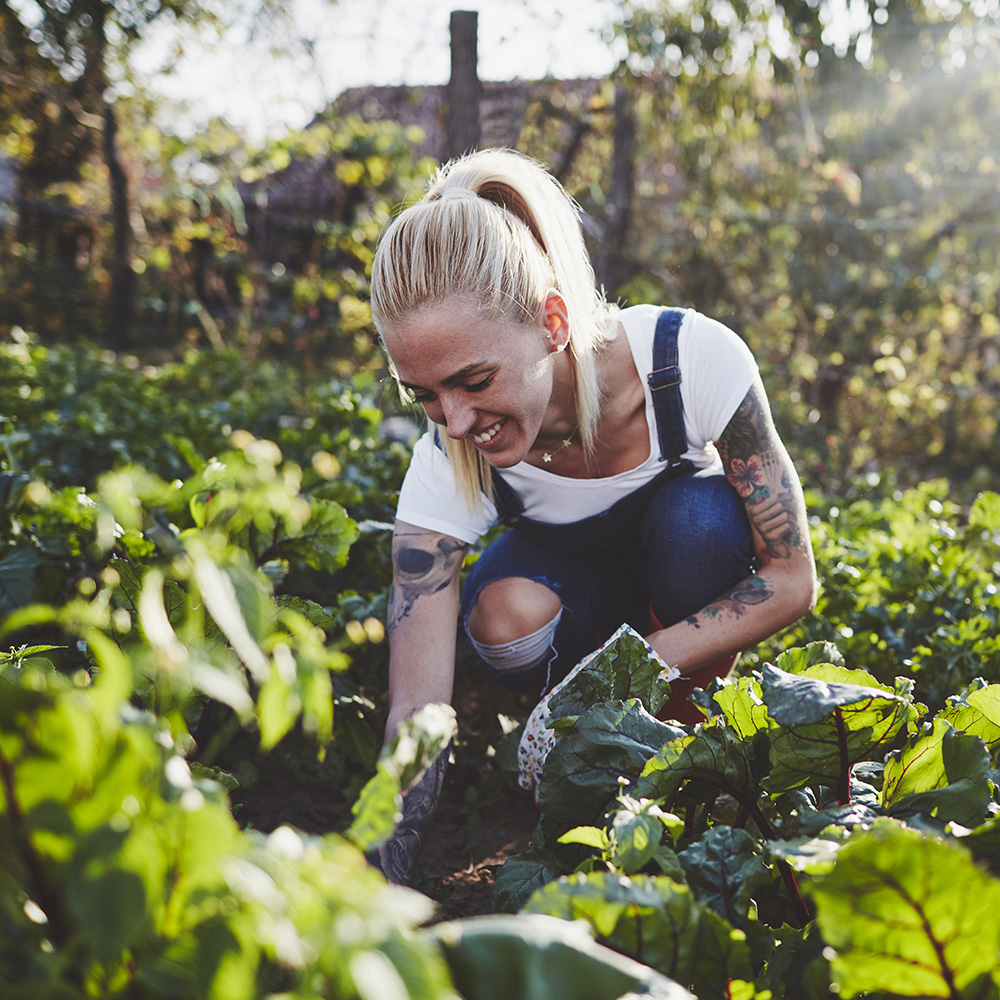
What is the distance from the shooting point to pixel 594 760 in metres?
1.27

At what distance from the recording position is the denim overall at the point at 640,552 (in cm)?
213

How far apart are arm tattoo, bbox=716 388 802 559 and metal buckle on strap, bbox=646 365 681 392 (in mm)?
165

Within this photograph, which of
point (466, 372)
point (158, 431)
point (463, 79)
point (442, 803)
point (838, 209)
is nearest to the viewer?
point (466, 372)

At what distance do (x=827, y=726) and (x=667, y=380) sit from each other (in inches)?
43.3

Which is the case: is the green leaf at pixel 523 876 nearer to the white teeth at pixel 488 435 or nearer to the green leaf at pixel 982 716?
the green leaf at pixel 982 716

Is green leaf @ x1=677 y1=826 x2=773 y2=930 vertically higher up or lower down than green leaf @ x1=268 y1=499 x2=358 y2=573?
lower down

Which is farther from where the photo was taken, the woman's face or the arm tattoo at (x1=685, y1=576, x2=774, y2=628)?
the arm tattoo at (x1=685, y1=576, x2=774, y2=628)

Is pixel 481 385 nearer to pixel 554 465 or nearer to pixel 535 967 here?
pixel 554 465

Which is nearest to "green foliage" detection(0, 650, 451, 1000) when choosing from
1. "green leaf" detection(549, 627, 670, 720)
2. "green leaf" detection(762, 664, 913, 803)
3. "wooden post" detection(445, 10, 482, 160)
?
"green leaf" detection(762, 664, 913, 803)

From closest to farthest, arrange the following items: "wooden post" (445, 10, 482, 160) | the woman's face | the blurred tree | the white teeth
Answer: the woman's face → the white teeth → "wooden post" (445, 10, 482, 160) → the blurred tree

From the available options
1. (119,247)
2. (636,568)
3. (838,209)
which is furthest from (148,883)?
(119,247)

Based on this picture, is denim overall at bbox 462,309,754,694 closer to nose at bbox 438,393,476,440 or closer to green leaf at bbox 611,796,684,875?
nose at bbox 438,393,476,440

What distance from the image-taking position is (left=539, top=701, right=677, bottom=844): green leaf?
1248mm

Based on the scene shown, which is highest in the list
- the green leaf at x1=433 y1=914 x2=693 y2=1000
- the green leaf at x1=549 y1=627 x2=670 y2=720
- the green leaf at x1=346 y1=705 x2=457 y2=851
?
the green leaf at x1=346 y1=705 x2=457 y2=851
